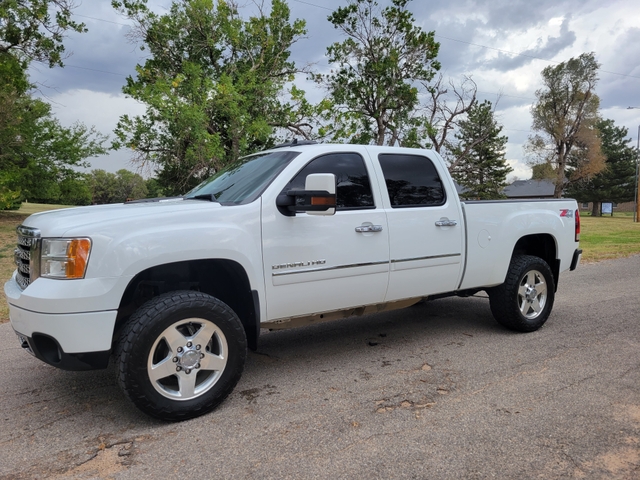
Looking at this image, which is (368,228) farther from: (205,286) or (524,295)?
(524,295)

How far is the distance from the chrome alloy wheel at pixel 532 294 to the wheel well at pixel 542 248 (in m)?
0.33

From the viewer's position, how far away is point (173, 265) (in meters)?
3.43

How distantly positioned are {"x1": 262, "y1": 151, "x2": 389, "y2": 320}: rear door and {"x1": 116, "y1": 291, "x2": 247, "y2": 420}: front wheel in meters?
0.43

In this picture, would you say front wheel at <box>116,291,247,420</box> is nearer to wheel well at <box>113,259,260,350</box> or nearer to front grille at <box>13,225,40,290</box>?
wheel well at <box>113,259,260,350</box>

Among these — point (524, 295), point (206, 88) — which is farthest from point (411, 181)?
point (206, 88)

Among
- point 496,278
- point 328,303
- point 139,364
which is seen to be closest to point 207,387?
point 139,364

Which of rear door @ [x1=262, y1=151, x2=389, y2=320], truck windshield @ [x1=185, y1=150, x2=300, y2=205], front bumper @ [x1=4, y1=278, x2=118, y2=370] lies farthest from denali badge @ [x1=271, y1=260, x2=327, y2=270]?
front bumper @ [x1=4, y1=278, x2=118, y2=370]

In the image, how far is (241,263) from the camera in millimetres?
3514

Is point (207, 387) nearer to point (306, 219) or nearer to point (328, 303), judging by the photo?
point (328, 303)

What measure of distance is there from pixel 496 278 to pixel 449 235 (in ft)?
2.85

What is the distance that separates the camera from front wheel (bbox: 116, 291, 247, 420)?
3123 mm

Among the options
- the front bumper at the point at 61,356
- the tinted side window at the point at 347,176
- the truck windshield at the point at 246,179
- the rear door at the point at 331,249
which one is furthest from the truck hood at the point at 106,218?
the tinted side window at the point at 347,176

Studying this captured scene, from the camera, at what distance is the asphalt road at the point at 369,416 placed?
2.72m

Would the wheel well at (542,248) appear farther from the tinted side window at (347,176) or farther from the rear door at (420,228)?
the tinted side window at (347,176)
